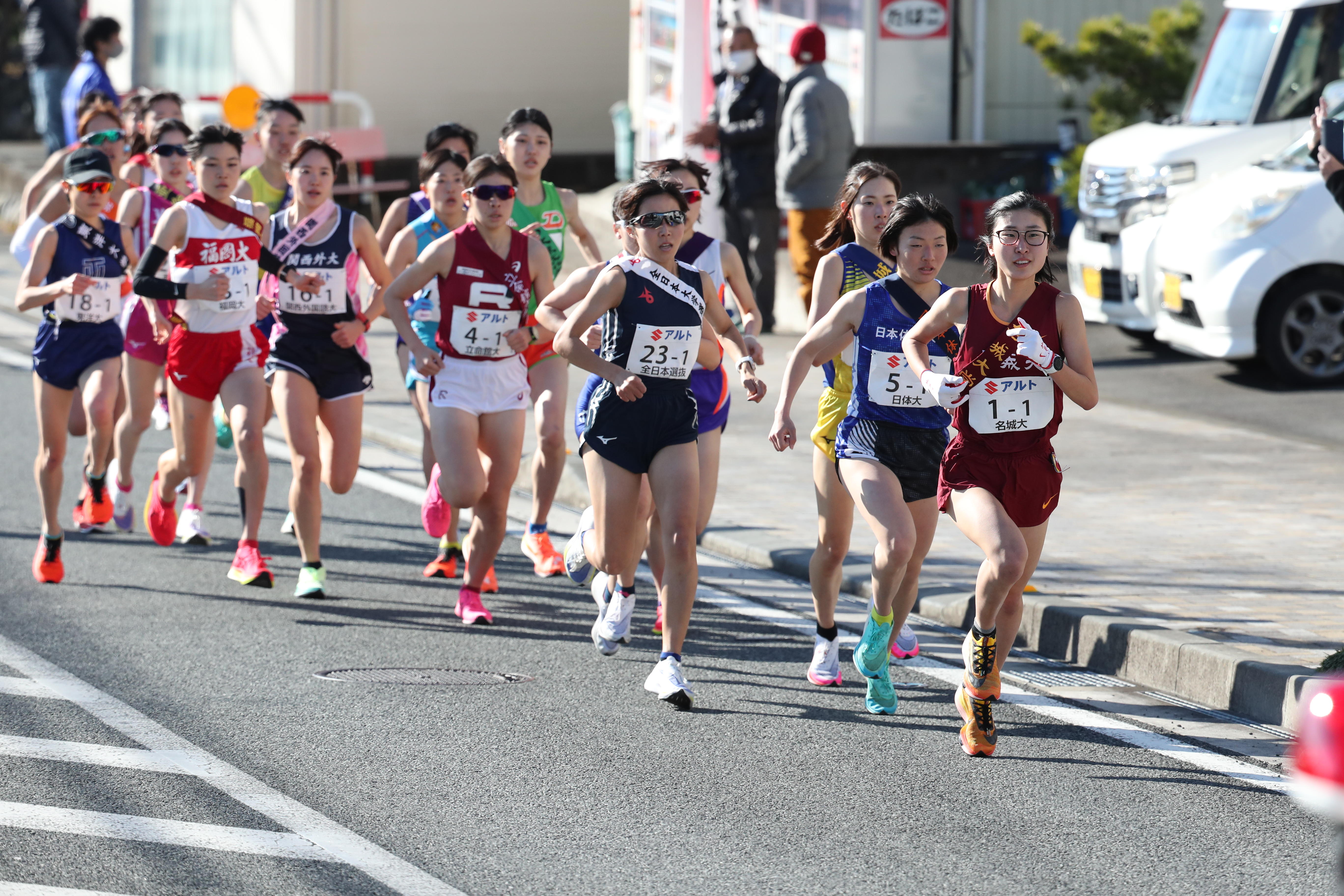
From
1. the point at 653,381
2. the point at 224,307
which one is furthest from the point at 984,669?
the point at 224,307

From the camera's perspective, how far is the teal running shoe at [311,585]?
8.55 meters

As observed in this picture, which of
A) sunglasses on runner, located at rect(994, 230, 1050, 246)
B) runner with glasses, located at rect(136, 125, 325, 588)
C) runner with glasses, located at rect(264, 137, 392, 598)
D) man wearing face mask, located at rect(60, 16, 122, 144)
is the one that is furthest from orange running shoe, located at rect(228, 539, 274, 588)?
man wearing face mask, located at rect(60, 16, 122, 144)

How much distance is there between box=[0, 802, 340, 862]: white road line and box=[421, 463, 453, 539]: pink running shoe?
11.3 feet

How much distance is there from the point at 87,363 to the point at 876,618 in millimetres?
4327

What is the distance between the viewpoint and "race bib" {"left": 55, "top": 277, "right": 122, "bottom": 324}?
358 inches

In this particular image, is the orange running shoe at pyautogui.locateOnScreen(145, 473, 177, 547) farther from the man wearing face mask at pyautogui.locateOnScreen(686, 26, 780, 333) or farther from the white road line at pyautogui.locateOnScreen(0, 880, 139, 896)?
the man wearing face mask at pyautogui.locateOnScreen(686, 26, 780, 333)

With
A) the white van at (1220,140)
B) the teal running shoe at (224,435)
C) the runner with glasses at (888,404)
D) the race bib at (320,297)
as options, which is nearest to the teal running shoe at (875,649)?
the runner with glasses at (888,404)

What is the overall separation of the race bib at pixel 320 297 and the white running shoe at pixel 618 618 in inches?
81.1

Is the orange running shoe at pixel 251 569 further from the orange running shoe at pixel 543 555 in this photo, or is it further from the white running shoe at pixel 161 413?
the white running shoe at pixel 161 413

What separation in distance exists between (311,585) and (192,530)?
1522mm

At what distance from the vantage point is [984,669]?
20.4 ft

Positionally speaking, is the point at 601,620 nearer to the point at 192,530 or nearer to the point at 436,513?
the point at 436,513

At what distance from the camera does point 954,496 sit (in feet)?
20.7

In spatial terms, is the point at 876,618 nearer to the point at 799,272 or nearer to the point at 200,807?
the point at 200,807
